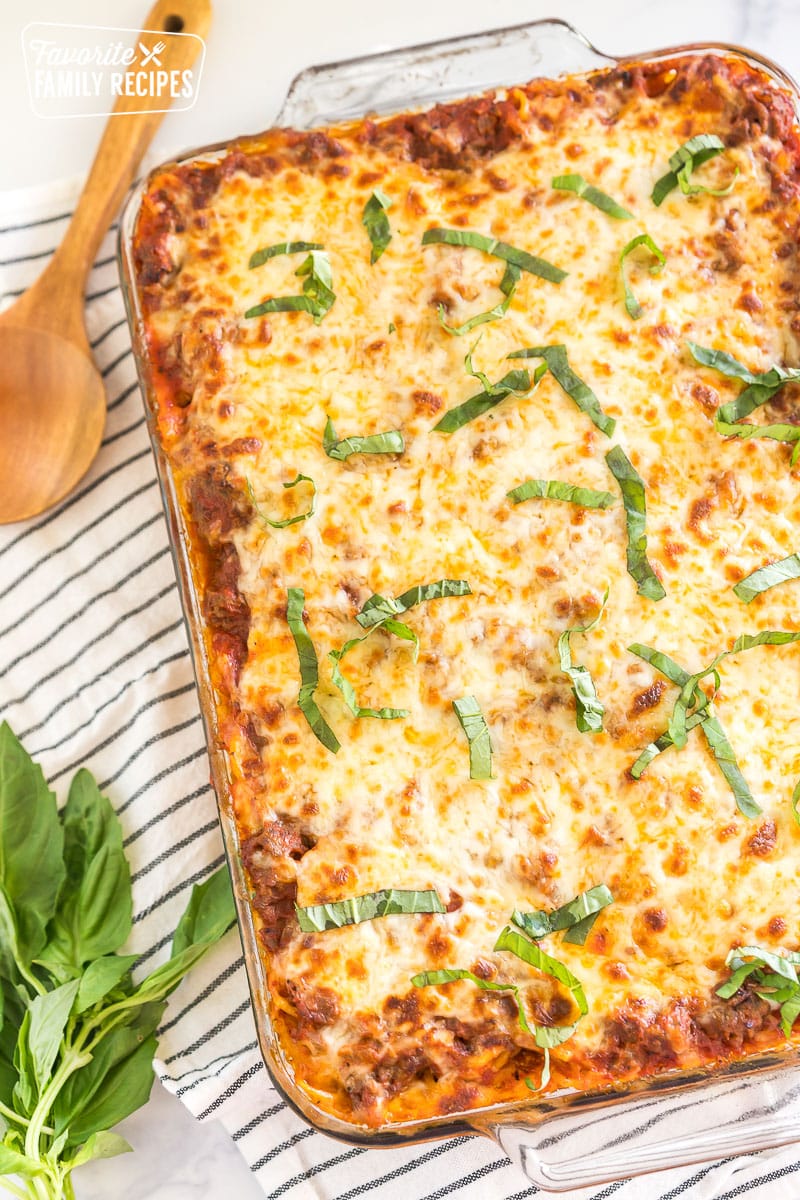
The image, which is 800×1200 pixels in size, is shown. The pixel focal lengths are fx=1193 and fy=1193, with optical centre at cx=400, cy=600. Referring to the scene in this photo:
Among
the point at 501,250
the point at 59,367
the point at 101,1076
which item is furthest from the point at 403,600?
the point at 101,1076

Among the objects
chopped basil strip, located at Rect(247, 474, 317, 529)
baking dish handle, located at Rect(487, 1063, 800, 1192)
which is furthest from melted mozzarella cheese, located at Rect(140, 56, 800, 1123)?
baking dish handle, located at Rect(487, 1063, 800, 1192)

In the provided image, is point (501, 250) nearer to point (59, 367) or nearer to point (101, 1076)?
point (59, 367)

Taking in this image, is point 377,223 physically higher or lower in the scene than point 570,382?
higher

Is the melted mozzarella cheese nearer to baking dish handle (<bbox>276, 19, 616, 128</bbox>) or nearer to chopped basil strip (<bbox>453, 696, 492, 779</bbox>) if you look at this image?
chopped basil strip (<bbox>453, 696, 492, 779</bbox>)

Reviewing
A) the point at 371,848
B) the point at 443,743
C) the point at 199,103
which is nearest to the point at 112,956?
the point at 371,848

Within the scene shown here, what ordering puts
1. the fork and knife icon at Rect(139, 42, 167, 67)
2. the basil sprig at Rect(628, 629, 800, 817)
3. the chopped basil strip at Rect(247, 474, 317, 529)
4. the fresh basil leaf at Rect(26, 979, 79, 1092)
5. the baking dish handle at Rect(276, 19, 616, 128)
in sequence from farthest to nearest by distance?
the fork and knife icon at Rect(139, 42, 167, 67) < the baking dish handle at Rect(276, 19, 616, 128) < the fresh basil leaf at Rect(26, 979, 79, 1092) < the chopped basil strip at Rect(247, 474, 317, 529) < the basil sprig at Rect(628, 629, 800, 817)

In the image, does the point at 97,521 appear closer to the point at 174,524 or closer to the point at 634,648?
the point at 174,524
